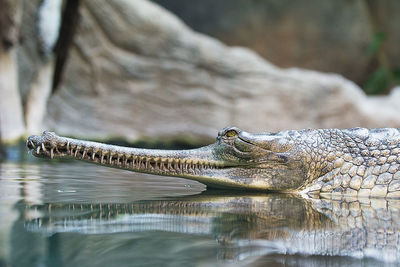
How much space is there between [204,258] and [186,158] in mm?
1641

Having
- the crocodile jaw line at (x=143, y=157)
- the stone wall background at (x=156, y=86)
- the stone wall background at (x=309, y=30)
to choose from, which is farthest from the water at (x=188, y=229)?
the stone wall background at (x=309, y=30)

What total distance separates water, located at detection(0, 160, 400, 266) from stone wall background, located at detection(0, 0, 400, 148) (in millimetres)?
6481

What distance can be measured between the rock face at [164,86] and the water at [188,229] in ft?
21.3

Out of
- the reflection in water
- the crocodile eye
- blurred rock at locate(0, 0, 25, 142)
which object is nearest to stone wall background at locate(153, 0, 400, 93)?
blurred rock at locate(0, 0, 25, 142)

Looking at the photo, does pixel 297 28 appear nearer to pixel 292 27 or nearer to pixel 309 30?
pixel 292 27

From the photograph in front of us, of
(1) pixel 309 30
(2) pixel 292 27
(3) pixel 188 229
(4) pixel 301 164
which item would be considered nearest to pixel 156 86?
(2) pixel 292 27

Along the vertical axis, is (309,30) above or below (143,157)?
above

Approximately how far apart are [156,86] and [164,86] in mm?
157

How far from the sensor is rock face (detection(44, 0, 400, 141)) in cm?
916

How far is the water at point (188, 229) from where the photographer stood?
1280mm

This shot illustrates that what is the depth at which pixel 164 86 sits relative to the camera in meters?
9.30

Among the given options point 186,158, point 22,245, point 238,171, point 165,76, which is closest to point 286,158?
point 238,171

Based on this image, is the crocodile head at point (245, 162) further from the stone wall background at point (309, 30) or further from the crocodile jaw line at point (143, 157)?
the stone wall background at point (309, 30)

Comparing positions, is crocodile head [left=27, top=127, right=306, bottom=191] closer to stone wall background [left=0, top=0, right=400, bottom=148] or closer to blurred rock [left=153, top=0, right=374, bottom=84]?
stone wall background [left=0, top=0, right=400, bottom=148]
